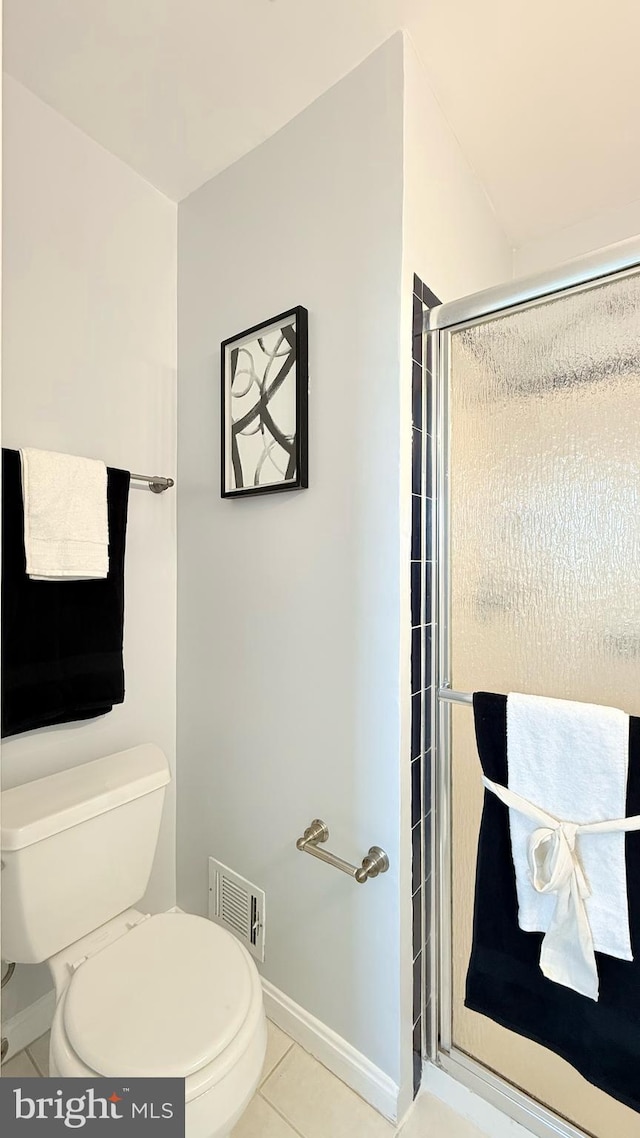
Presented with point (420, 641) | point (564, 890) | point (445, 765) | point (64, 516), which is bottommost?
point (564, 890)

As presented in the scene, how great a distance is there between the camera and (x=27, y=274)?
1362 mm

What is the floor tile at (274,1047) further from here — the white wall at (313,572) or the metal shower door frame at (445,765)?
the metal shower door frame at (445,765)

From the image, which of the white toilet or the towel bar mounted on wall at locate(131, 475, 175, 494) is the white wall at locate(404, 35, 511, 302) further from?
the white toilet

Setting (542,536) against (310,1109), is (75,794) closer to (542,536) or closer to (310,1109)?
(310,1109)

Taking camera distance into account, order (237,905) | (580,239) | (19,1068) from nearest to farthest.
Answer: (19,1068), (237,905), (580,239)

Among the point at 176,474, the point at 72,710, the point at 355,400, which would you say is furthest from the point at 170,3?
the point at 72,710

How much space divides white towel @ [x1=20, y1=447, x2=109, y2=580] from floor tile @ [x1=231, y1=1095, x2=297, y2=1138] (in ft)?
4.27

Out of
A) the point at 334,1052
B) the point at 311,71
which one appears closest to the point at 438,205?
the point at 311,71

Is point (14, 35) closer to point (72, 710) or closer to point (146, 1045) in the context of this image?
point (72, 710)

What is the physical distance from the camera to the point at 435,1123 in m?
1.24

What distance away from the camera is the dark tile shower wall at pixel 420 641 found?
48.5 inches

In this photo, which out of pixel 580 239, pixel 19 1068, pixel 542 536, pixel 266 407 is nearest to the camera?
pixel 542 536

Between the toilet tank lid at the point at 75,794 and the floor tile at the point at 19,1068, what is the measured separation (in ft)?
2.19

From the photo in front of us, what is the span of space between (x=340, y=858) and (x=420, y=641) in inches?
21.8
